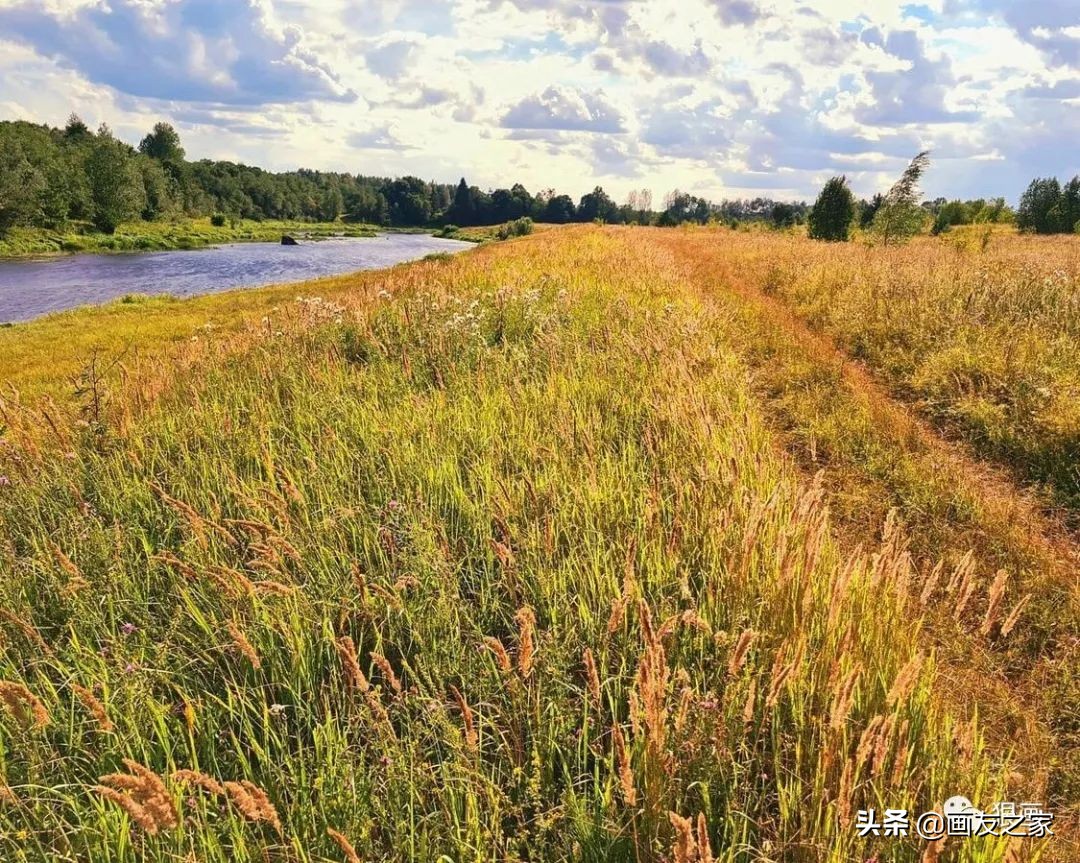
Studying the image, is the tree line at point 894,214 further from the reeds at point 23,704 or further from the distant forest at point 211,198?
the reeds at point 23,704

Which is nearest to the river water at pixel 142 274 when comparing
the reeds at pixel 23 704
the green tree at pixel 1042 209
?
the reeds at pixel 23 704

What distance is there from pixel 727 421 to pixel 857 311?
754 cm

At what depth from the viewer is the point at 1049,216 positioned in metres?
63.4

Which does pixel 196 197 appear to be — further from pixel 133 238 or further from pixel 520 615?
pixel 520 615

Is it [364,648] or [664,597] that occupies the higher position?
[664,597]

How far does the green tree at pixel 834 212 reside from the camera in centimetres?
4472

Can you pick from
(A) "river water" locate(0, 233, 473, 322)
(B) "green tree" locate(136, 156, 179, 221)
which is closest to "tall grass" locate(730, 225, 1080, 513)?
(A) "river water" locate(0, 233, 473, 322)

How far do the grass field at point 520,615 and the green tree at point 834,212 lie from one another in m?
44.4

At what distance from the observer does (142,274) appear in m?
45.9

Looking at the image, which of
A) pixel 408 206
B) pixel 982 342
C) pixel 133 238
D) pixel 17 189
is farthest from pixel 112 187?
pixel 408 206

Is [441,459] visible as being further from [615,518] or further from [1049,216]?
[1049,216]

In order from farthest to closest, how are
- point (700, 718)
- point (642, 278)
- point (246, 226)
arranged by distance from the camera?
point (246, 226) → point (642, 278) → point (700, 718)

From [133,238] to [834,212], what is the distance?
262ft

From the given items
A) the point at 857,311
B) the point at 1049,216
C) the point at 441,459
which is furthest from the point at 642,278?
the point at 1049,216
